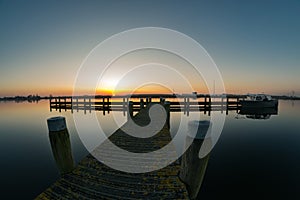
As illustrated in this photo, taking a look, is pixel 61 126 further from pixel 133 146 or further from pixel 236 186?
pixel 236 186

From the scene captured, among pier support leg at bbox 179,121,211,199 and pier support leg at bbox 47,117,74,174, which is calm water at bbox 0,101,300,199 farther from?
pier support leg at bbox 47,117,74,174

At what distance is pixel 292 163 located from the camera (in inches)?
350

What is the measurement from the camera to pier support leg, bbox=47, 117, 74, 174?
3566 millimetres

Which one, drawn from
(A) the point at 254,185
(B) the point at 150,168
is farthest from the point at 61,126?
(A) the point at 254,185

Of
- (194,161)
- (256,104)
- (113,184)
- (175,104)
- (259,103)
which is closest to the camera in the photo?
(194,161)

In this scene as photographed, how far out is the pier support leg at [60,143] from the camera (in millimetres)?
3566

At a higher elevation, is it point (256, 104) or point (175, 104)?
point (175, 104)

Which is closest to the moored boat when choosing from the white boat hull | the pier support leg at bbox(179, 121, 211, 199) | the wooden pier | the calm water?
the white boat hull

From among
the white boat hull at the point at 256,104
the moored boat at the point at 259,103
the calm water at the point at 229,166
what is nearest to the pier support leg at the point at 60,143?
the calm water at the point at 229,166

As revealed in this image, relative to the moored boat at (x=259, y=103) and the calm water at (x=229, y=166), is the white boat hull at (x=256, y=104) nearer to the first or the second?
the moored boat at (x=259, y=103)

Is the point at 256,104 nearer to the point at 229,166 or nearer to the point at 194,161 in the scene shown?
the point at 229,166

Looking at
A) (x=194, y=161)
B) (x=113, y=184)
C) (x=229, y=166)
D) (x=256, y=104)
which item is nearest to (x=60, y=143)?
(x=113, y=184)

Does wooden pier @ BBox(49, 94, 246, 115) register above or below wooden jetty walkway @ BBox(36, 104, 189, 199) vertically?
above

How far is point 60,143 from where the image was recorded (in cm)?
361
